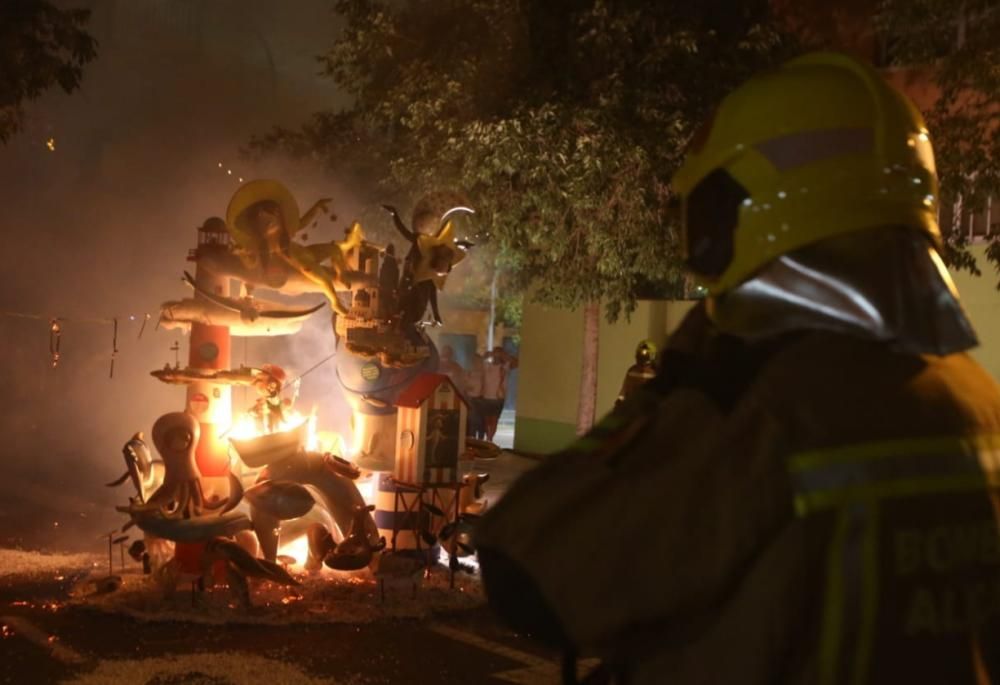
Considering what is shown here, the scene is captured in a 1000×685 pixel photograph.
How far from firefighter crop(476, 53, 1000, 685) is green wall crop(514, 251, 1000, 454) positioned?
1351 cm

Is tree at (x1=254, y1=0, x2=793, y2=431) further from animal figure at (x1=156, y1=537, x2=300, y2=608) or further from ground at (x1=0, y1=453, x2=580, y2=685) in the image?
animal figure at (x1=156, y1=537, x2=300, y2=608)

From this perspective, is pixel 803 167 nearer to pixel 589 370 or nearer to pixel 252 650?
pixel 252 650

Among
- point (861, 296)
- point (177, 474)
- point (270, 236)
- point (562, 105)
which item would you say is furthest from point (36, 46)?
point (861, 296)

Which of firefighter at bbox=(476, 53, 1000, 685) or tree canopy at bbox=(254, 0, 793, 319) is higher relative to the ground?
tree canopy at bbox=(254, 0, 793, 319)

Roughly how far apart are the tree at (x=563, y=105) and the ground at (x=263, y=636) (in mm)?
4936

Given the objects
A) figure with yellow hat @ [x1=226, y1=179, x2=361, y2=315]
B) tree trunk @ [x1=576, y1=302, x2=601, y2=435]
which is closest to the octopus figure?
figure with yellow hat @ [x1=226, y1=179, x2=361, y2=315]

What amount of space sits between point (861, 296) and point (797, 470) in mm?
323

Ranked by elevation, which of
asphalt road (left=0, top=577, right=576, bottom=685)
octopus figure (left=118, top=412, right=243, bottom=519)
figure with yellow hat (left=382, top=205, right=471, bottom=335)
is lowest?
asphalt road (left=0, top=577, right=576, bottom=685)

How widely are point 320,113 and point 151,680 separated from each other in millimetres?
10551

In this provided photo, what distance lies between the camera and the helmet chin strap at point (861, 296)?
166cm

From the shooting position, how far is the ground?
19.4 ft

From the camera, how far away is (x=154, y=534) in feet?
22.9

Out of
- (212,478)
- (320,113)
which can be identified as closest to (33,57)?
(212,478)

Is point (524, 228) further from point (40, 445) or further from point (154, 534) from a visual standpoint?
point (40, 445)
